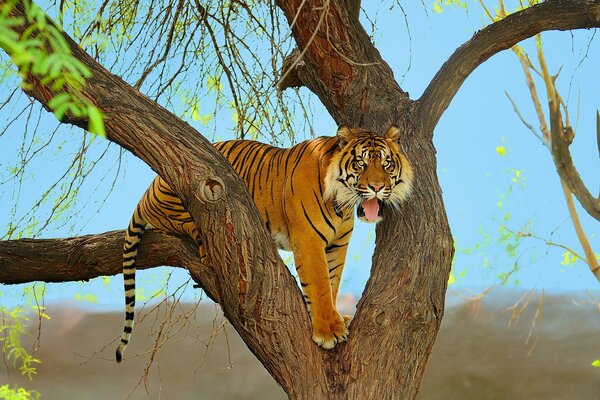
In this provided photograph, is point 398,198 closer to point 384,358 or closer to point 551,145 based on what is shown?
point 384,358

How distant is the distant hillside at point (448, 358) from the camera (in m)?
6.28

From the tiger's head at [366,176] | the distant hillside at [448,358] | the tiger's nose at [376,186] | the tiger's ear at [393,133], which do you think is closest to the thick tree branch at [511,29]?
the tiger's ear at [393,133]

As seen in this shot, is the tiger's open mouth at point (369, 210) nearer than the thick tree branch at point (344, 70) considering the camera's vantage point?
Yes

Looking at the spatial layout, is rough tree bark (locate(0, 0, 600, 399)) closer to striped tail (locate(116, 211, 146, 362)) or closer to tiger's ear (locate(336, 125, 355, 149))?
striped tail (locate(116, 211, 146, 362))

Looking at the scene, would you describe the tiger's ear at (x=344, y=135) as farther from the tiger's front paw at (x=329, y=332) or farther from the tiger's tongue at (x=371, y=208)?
the tiger's front paw at (x=329, y=332)

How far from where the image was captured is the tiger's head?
2.67 m

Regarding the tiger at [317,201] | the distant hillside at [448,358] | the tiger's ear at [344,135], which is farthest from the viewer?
the distant hillside at [448,358]

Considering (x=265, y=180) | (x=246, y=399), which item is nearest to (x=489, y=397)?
(x=246, y=399)

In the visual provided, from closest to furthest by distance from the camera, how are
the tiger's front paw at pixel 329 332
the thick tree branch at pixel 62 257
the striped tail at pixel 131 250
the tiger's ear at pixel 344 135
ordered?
the tiger's front paw at pixel 329 332 < the tiger's ear at pixel 344 135 < the striped tail at pixel 131 250 < the thick tree branch at pixel 62 257

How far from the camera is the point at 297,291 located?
2.52m

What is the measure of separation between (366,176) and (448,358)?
13.1 ft

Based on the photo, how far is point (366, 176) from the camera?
2674 mm

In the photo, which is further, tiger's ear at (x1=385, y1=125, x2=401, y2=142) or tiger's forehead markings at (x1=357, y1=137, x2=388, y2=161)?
tiger's ear at (x1=385, y1=125, x2=401, y2=142)

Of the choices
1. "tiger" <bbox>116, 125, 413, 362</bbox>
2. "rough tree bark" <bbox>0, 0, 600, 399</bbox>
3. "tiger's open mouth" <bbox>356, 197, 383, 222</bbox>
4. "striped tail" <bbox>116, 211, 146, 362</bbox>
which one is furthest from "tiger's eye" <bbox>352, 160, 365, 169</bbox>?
"striped tail" <bbox>116, 211, 146, 362</bbox>
